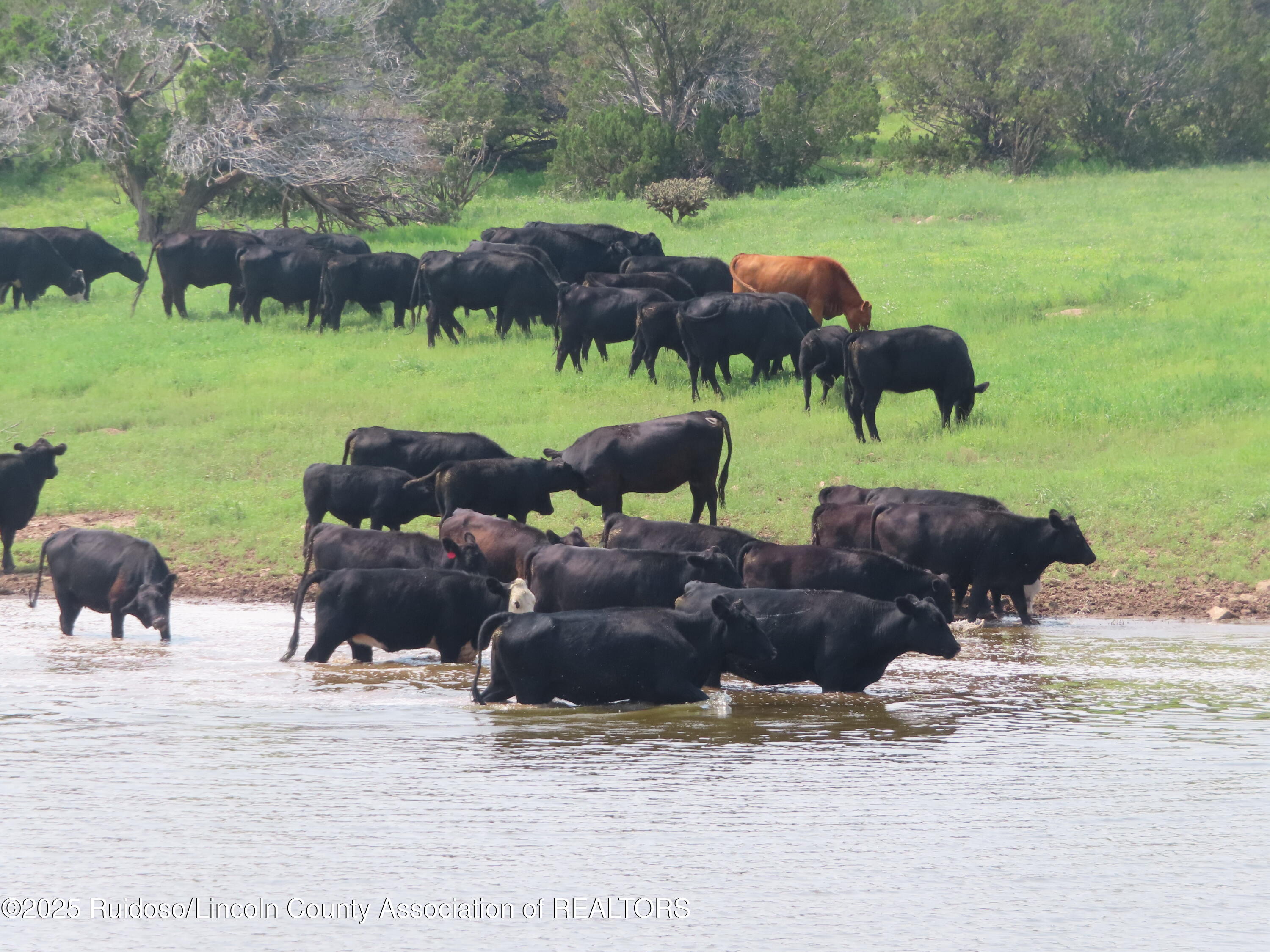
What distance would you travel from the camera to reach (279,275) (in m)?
25.3

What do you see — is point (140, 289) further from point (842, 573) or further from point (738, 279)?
point (842, 573)

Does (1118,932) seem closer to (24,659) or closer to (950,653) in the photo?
(950,653)

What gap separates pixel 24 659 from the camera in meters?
10.7

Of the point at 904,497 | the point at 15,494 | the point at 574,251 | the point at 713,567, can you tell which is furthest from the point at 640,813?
the point at 574,251

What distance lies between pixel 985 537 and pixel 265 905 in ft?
25.6

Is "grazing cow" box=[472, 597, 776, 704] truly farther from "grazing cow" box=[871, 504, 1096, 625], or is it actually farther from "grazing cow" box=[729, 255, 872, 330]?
"grazing cow" box=[729, 255, 872, 330]

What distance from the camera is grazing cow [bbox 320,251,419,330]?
2441 cm

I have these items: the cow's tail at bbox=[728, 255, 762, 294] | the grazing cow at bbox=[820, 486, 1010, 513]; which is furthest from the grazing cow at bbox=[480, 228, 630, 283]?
→ the grazing cow at bbox=[820, 486, 1010, 513]

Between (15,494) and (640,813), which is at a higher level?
(15,494)

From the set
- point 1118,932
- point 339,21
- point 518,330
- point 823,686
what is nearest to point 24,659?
point 823,686

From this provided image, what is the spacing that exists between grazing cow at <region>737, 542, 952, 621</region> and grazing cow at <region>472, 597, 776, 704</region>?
1.72 m

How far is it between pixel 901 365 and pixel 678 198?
1690cm

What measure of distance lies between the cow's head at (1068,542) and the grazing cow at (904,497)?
2.18 feet

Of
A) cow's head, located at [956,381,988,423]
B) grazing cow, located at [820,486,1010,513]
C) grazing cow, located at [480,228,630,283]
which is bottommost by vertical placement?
grazing cow, located at [820,486,1010,513]
